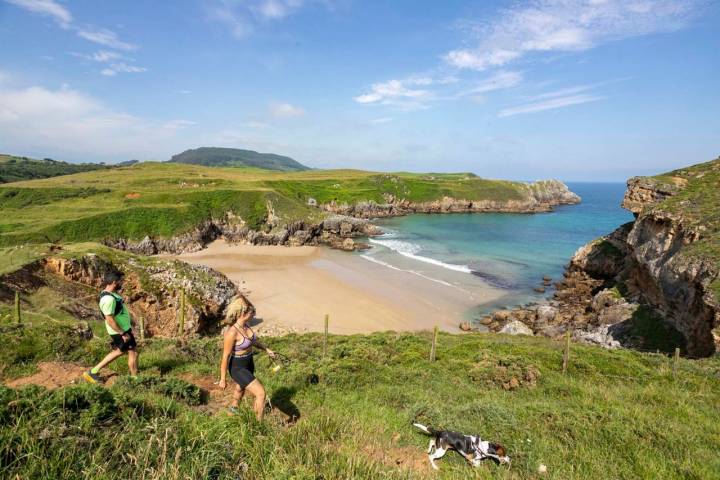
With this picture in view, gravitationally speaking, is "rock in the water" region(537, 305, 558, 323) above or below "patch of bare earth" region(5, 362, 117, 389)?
below

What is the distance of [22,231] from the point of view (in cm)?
3912

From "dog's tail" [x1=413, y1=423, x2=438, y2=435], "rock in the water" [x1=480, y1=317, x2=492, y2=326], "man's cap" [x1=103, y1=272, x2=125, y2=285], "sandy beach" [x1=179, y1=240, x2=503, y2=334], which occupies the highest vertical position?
"dog's tail" [x1=413, y1=423, x2=438, y2=435]

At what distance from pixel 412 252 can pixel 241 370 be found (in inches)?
1961

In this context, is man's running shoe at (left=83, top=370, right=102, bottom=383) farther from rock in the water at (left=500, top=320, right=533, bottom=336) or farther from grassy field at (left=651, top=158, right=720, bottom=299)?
grassy field at (left=651, top=158, right=720, bottom=299)

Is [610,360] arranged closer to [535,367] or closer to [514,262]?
[535,367]

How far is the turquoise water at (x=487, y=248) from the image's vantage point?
40.8 metres

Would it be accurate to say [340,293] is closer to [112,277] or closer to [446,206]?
[112,277]

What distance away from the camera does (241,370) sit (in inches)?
250

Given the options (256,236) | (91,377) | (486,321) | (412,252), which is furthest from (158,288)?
(412,252)

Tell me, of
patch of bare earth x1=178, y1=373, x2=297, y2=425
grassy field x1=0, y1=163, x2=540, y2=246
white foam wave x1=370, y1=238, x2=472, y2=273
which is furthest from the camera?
white foam wave x1=370, y1=238, x2=472, y2=273

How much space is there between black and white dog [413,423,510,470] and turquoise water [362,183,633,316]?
1042 inches

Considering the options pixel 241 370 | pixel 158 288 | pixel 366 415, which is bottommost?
pixel 158 288

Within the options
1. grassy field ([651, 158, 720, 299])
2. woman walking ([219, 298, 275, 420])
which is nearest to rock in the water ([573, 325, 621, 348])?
grassy field ([651, 158, 720, 299])

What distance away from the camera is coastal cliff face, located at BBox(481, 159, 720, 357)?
19.9m
